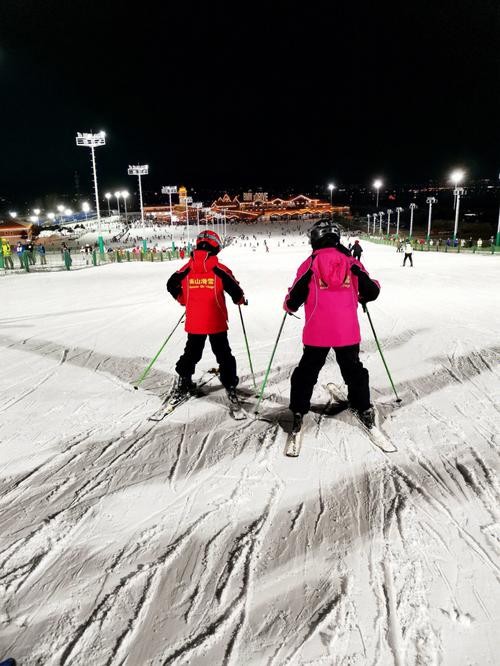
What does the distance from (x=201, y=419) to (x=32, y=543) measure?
5.58 ft

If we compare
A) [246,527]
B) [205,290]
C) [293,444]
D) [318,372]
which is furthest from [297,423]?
[205,290]

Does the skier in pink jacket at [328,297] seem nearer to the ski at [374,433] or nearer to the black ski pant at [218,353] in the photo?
the ski at [374,433]

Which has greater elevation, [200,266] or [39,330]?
[200,266]

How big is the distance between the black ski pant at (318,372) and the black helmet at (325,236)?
75 centimetres

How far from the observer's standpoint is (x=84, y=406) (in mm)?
4039

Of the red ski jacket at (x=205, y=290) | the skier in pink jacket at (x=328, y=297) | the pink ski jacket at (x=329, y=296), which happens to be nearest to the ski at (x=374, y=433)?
the skier in pink jacket at (x=328, y=297)

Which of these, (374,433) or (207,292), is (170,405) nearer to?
(207,292)

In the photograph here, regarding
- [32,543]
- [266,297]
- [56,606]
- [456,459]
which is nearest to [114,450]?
[32,543]

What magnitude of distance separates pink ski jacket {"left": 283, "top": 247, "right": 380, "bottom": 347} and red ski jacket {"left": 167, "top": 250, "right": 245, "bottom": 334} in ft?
2.90

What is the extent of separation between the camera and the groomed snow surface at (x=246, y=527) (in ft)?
5.51

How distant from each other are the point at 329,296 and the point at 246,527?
160 centimetres

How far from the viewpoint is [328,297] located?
2.99 m

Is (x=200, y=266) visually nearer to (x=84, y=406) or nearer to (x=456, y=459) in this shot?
(x=84, y=406)

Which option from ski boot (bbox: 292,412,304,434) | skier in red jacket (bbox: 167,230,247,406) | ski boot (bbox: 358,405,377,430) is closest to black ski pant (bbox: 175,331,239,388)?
skier in red jacket (bbox: 167,230,247,406)
